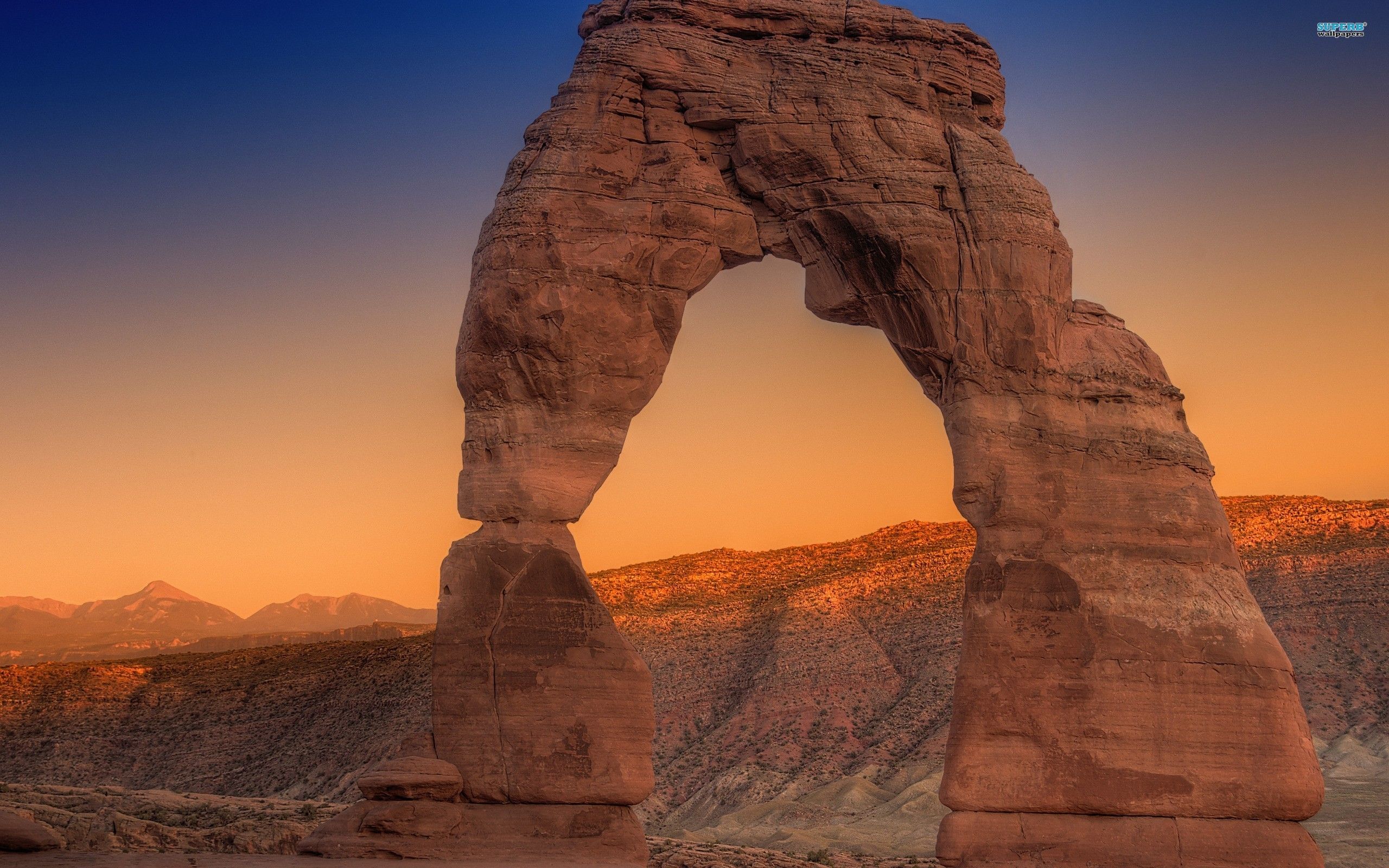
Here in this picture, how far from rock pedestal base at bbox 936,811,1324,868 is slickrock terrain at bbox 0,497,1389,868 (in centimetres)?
1247

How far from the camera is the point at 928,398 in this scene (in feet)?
52.1

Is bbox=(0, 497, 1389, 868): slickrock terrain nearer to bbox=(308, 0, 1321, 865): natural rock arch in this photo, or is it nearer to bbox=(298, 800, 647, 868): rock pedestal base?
bbox=(298, 800, 647, 868): rock pedestal base

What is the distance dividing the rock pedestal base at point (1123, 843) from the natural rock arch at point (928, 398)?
0.03 m

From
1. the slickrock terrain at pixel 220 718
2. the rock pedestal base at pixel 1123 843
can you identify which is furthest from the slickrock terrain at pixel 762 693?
the rock pedestal base at pixel 1123 843

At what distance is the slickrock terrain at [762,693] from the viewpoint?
3027 cm

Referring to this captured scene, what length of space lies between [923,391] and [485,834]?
6.55 meters

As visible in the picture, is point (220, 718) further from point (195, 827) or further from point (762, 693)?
point (195, 827)

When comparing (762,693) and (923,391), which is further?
(762,693)

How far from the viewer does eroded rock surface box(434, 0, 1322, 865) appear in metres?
13.8

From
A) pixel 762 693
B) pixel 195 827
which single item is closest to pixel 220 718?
pixel 762 693

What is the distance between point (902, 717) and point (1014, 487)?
19627 millimetres

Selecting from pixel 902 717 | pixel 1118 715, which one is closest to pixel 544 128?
pixel 1118 715

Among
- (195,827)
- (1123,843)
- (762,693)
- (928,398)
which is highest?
(928,398)

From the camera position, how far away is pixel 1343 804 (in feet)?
81.1
